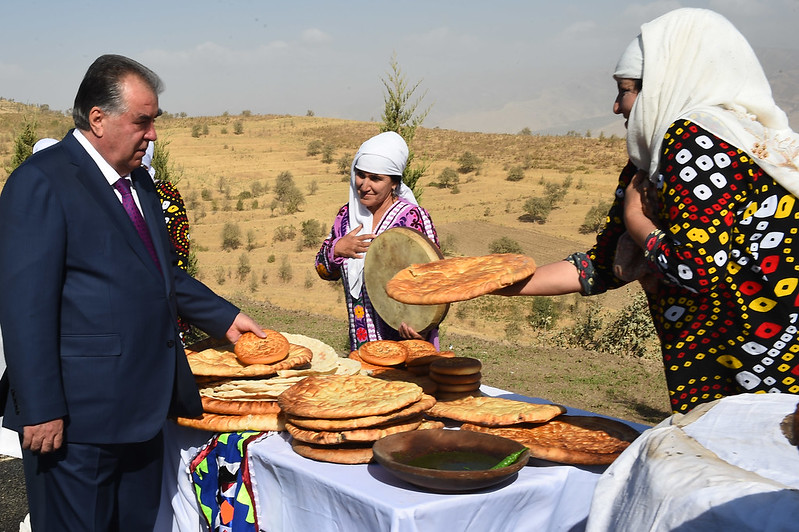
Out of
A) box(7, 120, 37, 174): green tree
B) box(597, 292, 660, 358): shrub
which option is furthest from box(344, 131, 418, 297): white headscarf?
box(7, 120, 37, 174): green tree

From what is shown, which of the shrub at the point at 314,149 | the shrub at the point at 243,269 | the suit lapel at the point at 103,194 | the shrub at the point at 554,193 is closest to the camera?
the suit lapel at the point at 103,194

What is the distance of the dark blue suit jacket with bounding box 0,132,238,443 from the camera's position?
2818 mm

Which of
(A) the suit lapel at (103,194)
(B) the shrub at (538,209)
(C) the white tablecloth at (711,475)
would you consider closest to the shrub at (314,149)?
(B) the shrub at (538,209)

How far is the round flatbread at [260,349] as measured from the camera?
3.56m

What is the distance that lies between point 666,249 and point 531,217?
23544 mm

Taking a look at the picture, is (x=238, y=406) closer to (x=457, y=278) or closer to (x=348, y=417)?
(x=348, y=417)

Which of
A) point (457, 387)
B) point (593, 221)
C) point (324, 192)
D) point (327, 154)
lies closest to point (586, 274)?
point (457, 387)

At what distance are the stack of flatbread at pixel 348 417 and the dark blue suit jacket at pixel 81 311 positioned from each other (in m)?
0.60

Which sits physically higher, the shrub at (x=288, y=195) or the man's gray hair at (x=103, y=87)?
the man's gray hair at (x=103, y=87)

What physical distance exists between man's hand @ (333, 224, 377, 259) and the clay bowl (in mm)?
1910

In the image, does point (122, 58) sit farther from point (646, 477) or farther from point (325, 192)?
point (325, 192)

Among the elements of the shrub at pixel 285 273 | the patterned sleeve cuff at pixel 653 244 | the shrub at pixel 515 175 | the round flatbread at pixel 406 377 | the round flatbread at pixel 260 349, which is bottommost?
the shrub at pixel 285 273

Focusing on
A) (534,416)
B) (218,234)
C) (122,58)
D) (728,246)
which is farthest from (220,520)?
(218,234)

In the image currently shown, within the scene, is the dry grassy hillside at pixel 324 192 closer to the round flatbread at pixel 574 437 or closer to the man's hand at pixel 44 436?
the round flatbread at pixel 574 437
